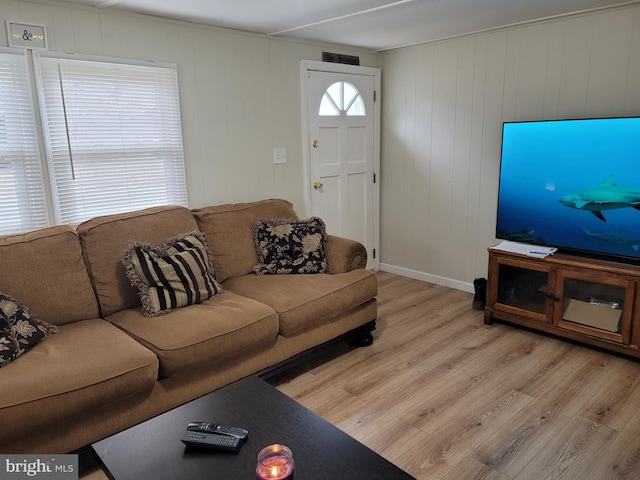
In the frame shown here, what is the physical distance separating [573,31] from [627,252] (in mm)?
1568

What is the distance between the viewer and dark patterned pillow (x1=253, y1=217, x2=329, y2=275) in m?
3.14

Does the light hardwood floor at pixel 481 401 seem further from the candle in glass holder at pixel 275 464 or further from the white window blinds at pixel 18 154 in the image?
the white window blinds at pixel 18 154

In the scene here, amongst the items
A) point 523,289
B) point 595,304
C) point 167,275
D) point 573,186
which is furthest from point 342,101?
point 595,304

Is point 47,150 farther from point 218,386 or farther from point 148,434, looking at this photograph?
point 148,434

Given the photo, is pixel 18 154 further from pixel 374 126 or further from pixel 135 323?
pixel 374 126

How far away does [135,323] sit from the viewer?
237 centimetres

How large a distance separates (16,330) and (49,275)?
1.31 feet

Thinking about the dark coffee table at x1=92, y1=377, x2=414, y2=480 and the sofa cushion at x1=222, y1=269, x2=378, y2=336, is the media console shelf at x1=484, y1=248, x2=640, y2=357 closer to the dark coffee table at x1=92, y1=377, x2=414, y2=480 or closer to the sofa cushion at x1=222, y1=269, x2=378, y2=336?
the sofa cushion at x1=222, y1=269, x2=378, y2=336

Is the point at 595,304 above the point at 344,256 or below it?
below

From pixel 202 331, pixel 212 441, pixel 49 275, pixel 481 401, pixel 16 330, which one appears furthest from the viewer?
pixel 481 401

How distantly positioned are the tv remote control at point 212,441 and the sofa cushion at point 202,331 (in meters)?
0.68

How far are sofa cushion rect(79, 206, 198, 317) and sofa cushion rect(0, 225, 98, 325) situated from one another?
0.05 meters

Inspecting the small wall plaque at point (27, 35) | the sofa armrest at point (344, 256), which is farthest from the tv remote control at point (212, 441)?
the small wall plaque at point (27, 35)

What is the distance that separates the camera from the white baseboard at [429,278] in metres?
4.18
